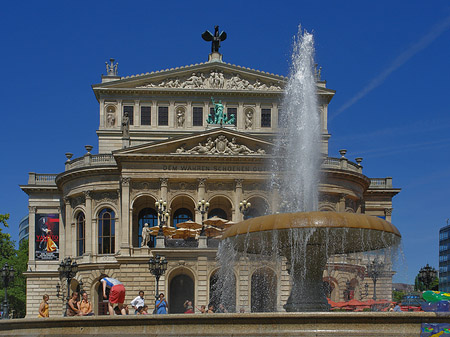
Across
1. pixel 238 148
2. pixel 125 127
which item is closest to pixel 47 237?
pixel 125 127

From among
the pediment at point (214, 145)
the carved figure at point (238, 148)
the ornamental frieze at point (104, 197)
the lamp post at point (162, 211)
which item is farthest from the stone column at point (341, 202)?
the ornamental frieze at point (104, 197)

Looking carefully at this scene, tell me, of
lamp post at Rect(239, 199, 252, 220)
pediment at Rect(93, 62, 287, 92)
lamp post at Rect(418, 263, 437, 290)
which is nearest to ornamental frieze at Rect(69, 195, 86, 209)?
pediment at Rect(93, 62, 287, 92)

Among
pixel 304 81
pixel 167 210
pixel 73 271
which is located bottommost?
pixel 73 271

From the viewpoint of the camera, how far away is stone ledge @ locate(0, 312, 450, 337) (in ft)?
47.5

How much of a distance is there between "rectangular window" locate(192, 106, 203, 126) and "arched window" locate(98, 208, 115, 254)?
9843mm

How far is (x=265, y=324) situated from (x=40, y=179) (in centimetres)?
4669

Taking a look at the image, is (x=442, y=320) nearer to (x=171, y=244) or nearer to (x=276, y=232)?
(x=276, y=232)

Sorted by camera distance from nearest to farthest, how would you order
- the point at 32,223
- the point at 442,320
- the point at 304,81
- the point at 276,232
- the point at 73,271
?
the point at 442,320 → the point at 276,232 → the point at 304,81 → the point at 73,271 → the point at 32,223

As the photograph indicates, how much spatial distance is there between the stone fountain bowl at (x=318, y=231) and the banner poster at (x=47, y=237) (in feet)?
126

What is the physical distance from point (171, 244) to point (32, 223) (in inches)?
687

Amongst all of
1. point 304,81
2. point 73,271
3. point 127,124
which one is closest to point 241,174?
point 127,124

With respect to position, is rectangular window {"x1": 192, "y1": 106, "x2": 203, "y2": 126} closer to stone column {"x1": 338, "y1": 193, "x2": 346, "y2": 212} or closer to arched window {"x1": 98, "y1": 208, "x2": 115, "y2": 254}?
arched window {"x1": 98, "y1": 208, "x2": 115, "y2": 254}

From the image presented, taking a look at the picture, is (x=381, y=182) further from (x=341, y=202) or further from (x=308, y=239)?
(x=308, y=239)

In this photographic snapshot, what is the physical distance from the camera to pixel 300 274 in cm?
1870
